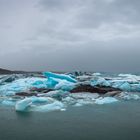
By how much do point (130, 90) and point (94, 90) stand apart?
3.10 m

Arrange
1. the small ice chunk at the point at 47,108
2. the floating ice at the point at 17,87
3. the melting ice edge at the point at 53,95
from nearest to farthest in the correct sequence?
1. the small ice chunk at the point at 47,108
2. the melting ice edge at the point at 53,95
3. the floating ice at the point at 17,87

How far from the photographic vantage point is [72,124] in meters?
6.92

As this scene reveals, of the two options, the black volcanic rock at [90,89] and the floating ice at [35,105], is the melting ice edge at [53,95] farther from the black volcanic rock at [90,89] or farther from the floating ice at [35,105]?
the black volcanic rock at [90,89]

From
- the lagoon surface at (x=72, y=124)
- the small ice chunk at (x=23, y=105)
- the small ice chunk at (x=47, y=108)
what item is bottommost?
the lagoon surface at (x=72, y=124)

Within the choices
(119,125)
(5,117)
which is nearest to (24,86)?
(5,117)

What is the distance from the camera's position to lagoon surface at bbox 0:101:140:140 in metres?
5.89

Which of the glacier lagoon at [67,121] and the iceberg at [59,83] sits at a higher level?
the iceberg at [59,83]

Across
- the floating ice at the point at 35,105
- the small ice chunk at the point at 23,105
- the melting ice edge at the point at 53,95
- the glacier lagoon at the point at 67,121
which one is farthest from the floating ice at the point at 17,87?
the small ice chunk at the point at 23,105

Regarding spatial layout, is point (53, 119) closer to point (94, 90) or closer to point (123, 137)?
point (123, 137)

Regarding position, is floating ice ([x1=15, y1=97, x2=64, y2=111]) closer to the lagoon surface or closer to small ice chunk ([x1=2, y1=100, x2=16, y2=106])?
the lagoon surface

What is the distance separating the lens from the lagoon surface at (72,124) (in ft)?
19.3

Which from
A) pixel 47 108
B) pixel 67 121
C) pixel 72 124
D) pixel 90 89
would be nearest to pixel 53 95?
pixel 90 89

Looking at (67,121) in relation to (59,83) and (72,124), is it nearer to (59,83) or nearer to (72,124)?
(72,124)

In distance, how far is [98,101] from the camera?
10773 mm
